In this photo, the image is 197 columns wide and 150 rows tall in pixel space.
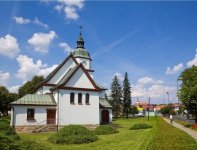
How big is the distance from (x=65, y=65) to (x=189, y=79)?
759 inches

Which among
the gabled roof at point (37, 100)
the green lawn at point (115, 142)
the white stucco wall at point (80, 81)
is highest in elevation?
the white stucco wall at point (80, 81)

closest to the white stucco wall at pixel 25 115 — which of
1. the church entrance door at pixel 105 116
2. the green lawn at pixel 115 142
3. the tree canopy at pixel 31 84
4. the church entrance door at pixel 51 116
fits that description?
the church entrance door at pixel 51 116

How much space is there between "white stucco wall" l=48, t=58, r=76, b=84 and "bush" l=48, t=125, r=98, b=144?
1730 centimetres

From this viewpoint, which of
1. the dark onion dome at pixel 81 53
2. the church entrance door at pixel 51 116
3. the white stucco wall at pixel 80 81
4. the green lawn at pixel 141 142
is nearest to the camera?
the green lawn at pixel 141 142

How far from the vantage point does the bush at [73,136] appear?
21.4 metres

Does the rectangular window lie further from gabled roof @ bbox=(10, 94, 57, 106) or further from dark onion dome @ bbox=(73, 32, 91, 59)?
dark onion dome @ bbox=(73, 32, 91, 59)

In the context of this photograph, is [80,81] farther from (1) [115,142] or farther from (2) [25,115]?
(1) [115,142]

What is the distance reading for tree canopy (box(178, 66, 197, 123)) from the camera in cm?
3478

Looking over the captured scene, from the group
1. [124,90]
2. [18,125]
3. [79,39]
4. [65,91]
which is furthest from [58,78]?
[124,90]

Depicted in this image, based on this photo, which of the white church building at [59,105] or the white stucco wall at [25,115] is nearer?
the white stucco wall at [25,115]

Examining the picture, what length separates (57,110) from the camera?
34.6m

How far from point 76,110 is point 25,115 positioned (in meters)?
6.92

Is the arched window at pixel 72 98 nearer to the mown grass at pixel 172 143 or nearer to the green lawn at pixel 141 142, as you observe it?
the green lawn at pixel 141 142

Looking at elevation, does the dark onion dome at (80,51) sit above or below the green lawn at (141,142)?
above
